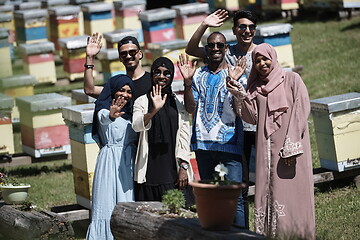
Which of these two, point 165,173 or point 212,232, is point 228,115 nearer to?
point 165,173

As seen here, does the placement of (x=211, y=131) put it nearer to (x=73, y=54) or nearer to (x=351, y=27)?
(x=351, y=27)

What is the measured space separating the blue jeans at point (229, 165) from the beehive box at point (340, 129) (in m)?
2.05

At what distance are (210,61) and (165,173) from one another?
980mm

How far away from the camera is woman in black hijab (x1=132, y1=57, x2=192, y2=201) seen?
5.93 meters

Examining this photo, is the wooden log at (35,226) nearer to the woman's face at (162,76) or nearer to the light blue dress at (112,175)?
the light blue dress at (112,175)

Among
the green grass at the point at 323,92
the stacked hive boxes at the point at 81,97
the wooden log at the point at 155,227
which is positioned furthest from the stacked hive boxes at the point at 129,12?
the wooden log at the point at 155,227

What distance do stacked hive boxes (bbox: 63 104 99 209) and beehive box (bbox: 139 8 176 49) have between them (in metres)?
7.04

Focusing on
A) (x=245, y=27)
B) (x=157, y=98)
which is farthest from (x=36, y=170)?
(x=157, y=98)

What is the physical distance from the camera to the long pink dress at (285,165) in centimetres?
565

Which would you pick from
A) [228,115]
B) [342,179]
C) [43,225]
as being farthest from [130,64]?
[342,179]

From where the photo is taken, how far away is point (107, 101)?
6.21m

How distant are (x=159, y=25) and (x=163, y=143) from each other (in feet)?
30.6

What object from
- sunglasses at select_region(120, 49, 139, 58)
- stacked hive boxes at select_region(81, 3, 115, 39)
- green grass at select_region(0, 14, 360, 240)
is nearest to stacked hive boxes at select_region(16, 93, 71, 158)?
green grass at select_region(0, 14, 360, 240)

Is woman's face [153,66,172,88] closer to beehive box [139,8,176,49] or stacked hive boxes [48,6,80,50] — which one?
beehive box [139,8,176,49]
